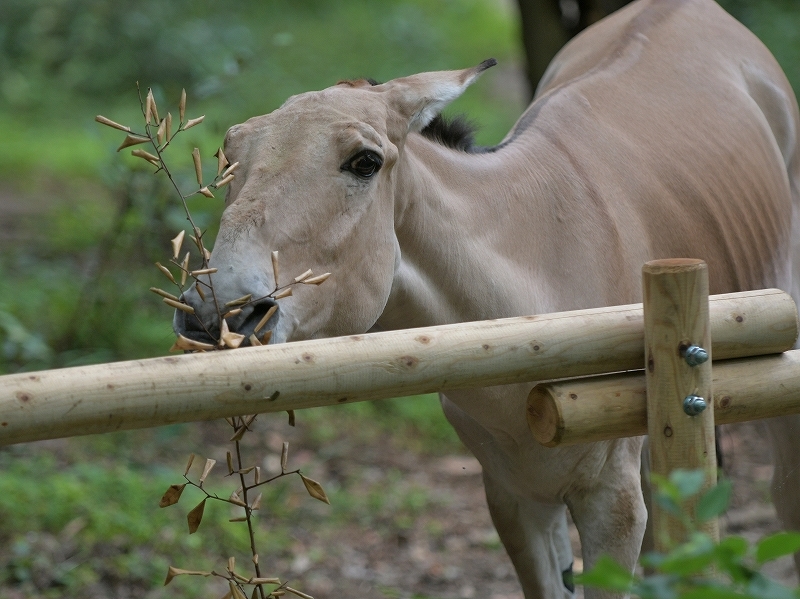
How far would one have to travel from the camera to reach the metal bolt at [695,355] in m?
1.93

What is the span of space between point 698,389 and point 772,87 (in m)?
2.08

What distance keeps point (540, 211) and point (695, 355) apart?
0.91 m

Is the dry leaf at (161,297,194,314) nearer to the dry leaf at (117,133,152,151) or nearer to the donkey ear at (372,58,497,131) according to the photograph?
the dry leaf at (117,133,152,151)

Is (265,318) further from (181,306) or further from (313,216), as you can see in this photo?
(313,216)

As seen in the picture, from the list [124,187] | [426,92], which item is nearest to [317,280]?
[426,92]

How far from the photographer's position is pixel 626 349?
2023mm

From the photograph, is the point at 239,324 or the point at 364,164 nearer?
the point at 239,324

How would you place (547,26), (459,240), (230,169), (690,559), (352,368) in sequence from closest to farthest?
1. (690,559)
2. (352,368)
3. (230,169)
4. (459,240)
5. (547,26)

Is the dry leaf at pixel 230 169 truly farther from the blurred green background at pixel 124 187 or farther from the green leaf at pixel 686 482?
the green leaf at pixel 686 482

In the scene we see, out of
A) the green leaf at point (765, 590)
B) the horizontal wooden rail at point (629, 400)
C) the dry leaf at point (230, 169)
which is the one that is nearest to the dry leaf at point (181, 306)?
the dry leaf at point (230, 169)

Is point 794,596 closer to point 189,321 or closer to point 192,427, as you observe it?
point 189,321

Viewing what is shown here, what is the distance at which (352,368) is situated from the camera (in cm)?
179

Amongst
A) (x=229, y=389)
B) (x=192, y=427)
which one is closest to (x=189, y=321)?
(x=229, y=389)

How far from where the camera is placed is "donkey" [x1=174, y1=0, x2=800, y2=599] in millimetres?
2229
